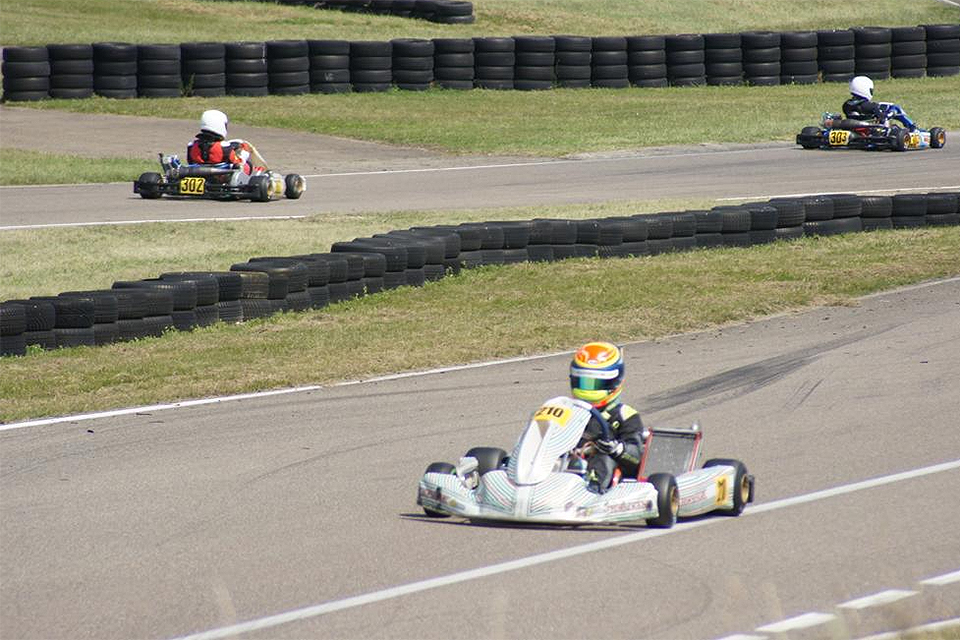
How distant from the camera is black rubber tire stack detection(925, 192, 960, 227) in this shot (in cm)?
1877

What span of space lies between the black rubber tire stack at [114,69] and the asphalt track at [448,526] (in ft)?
70.7

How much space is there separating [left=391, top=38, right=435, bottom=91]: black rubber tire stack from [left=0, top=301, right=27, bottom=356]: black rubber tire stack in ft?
71.4

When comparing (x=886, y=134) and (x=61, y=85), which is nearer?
(x=886, y=134)

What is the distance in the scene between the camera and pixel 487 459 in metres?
7.68

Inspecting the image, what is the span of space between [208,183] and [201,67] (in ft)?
37.9

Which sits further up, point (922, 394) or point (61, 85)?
point (61, 85)

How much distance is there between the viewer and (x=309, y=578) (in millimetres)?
6496

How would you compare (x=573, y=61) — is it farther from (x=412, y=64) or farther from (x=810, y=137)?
(x=810, y=137)

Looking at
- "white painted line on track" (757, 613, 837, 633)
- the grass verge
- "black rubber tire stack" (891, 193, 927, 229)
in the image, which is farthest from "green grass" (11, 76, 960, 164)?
"white painted line on track" (757, 613, 837, 633)

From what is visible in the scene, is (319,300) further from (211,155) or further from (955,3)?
(955,3)

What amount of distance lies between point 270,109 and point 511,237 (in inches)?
628

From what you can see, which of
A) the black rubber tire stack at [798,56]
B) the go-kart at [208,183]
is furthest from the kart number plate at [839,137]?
the go-kart at [208,183]

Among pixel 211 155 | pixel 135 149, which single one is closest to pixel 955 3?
pixel 135 149

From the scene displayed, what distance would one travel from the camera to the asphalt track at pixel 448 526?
600cm
